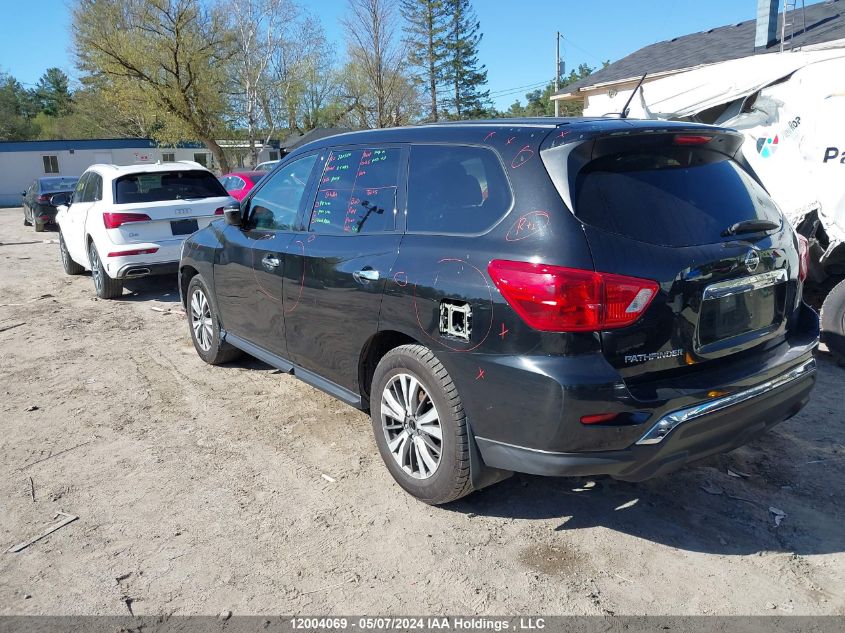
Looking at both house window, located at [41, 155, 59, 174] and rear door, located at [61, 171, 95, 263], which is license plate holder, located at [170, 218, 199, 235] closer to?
rear door, located at [61, 171, 95, 263]

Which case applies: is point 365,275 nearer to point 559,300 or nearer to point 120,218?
point 559,300

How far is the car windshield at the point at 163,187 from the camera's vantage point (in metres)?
8.40

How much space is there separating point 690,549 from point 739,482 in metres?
0.80

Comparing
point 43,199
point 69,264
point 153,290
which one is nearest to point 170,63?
point 43,199

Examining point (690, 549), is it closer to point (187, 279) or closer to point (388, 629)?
point (388, 629)

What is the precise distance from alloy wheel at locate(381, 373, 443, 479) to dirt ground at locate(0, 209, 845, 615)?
26 centimetres

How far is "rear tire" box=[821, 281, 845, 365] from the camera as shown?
5430mm

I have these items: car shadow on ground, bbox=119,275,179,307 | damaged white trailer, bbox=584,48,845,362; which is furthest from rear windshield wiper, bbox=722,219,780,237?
car shadow on ground, bbox=119,275,179,307

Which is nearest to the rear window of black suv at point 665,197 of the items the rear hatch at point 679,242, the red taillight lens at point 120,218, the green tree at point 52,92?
the rear hatch at point 679,242

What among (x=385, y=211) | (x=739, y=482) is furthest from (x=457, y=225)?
(x=739, y=482)

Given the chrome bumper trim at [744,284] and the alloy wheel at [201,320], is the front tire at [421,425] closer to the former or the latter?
the chrome bumper trim at [744,284]

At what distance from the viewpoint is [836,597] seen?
274cm

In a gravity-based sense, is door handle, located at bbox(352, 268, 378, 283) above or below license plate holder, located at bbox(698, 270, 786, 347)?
above

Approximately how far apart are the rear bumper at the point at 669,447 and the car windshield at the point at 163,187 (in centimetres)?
687
